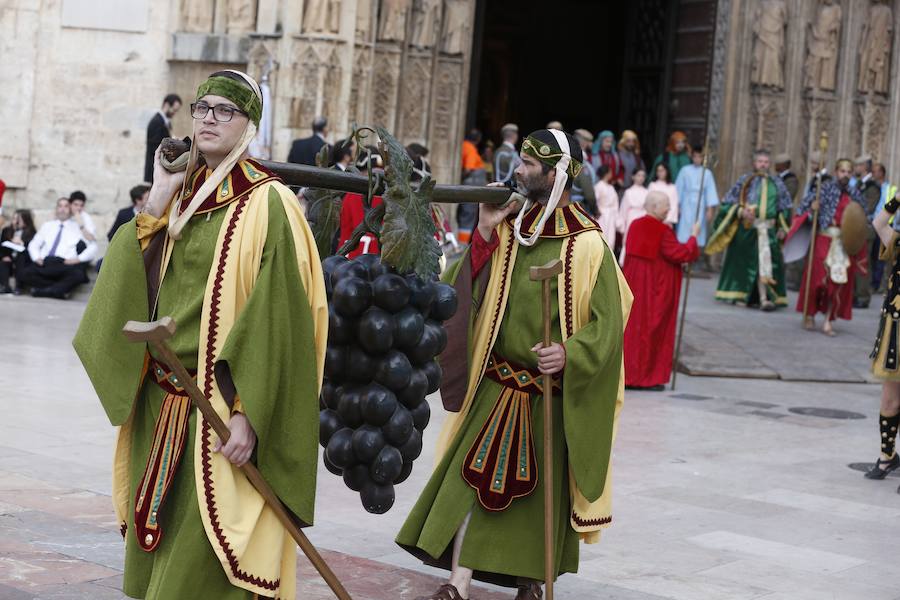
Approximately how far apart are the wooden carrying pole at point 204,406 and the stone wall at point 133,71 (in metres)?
13.0

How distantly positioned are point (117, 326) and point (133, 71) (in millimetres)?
13745

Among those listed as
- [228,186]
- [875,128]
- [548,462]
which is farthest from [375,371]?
[875,128]

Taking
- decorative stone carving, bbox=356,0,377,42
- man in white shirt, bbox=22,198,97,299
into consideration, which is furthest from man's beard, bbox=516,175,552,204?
decorative stone carving, bbox=356,0,377,42

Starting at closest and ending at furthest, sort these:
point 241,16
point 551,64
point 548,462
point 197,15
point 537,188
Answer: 1. point 548,462
2. point 537,188
3. point 241,16
4. point 197,15
5. point 551,64

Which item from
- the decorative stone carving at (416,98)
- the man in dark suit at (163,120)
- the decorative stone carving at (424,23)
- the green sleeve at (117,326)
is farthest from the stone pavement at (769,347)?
the green sleeve at (117,326)

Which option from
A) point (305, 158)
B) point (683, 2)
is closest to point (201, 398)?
point (305, 158)

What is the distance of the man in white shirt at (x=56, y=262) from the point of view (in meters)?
15.7

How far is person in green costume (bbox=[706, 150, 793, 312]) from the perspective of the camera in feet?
58.3

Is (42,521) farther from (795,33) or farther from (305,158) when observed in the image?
(795,33)

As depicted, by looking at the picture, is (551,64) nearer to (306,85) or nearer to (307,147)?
(306,85)

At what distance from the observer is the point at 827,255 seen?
16781mm

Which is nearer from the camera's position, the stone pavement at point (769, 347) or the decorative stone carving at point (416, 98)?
the stone pavement at point (769, 347)

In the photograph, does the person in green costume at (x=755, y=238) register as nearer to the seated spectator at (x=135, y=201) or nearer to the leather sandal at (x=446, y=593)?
the seated spectator at (x=135, y=201)

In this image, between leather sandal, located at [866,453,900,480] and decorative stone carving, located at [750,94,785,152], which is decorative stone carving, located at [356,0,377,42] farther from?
leather sandal, located at [866,453,900,480]
